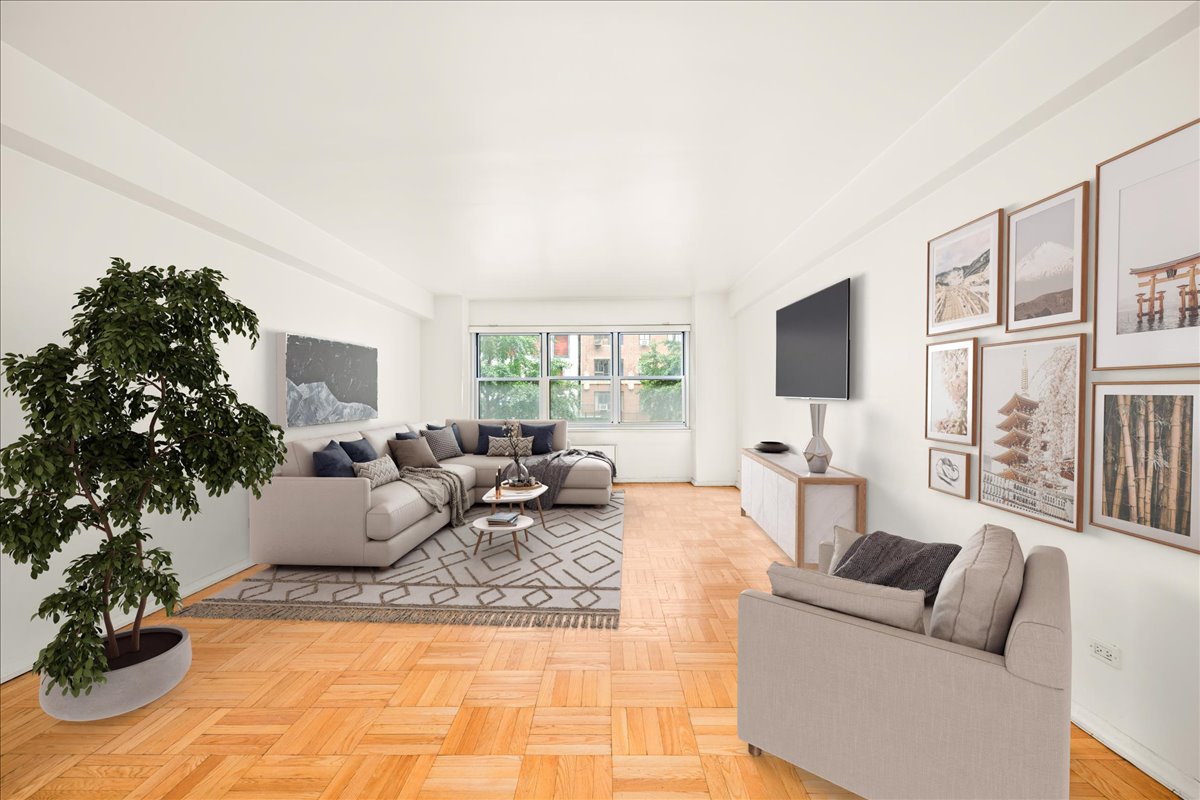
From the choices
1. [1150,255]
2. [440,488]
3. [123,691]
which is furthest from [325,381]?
[1150,255]

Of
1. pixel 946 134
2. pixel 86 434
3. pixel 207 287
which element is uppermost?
pixel 946 134

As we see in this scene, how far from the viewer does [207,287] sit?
215 centimetres

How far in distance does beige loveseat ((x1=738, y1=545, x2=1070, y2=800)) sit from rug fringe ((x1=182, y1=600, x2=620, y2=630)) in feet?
4.24

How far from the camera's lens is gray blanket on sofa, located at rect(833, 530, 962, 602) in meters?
1.89

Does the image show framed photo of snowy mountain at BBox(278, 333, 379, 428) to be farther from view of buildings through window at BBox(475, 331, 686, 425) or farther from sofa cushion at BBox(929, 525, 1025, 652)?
sofa cushion at BBox(929, 525, 1025, 652)

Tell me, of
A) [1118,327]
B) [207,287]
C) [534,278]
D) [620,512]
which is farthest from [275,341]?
[1118,327]

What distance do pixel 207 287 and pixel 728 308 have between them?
5.76 metres

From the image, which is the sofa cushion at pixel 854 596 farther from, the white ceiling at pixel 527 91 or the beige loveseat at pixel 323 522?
the beige loveseat at pixel 323 522

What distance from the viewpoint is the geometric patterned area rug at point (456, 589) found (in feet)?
9.66

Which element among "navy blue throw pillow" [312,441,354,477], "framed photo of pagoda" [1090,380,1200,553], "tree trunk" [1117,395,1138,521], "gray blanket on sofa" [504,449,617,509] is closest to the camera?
"framed photo of pagoda" [1090,380,1200,553]

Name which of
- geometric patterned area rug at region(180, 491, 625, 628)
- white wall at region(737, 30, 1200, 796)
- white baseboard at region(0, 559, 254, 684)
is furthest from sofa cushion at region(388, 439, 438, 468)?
white wall at region(737, 30, 1200, 796)

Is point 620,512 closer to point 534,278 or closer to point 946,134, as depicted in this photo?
point 534,278

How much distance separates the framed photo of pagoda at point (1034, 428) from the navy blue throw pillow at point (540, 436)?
463 cm

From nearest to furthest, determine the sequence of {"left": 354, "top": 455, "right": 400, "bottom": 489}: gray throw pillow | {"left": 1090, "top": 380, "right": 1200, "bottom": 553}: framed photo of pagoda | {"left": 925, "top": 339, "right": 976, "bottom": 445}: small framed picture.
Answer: {"left": 1090, "top": 380, "right": 1200, "bottom": 553}: framed photo of pagoda
{"left": 925, "top": 339, "right": 976, "bottom": 445}: small framed picture
{"left": 354, "top": 455, "right": 400, "bottom": 489}: gray throw pillow
